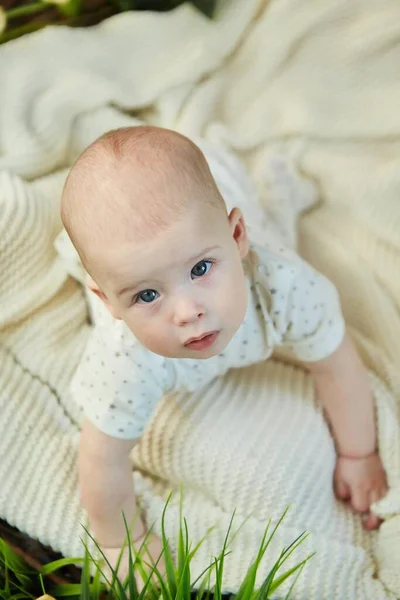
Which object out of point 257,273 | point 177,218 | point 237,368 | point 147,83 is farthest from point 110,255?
point 147,83

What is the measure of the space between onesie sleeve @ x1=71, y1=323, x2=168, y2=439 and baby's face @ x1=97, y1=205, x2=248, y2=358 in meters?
0.10

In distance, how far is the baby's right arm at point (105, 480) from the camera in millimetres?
845

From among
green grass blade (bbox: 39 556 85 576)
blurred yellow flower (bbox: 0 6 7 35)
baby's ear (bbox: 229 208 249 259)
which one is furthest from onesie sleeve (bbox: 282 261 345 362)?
blurred yellow flower (bbox: 0 6 7 35)

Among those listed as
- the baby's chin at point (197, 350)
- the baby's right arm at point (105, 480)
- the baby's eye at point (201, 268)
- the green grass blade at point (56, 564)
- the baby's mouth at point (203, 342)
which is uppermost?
the baby's eye at point (201, 268)

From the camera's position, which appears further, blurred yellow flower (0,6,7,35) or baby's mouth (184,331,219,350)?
blurred yellow flower (0,6,7,35)

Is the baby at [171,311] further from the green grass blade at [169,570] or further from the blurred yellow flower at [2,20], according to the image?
the blurred yellow flower at [2,20]

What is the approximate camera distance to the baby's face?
646mm

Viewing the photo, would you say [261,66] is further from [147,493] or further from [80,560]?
[80,560]

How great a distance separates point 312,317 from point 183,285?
0.25 m

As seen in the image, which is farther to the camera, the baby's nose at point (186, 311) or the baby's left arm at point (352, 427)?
the baby's left arm at point (352, 427)

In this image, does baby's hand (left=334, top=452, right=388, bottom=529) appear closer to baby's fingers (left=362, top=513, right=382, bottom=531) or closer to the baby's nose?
baby's fingers (left=362, top=513, right=382, bottom=531)

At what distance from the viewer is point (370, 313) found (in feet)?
3.55

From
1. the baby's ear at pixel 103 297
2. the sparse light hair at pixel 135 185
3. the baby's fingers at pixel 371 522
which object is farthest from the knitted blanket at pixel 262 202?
the sparse light hair at pixel 135 185

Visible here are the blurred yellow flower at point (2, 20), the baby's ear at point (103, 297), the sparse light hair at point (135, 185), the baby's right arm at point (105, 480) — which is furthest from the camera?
the blurred yellow flower at point (2, 20)
